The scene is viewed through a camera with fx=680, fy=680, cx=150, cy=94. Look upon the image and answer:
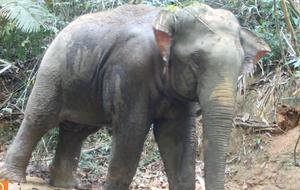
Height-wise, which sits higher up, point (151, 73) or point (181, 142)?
point (151, 73)

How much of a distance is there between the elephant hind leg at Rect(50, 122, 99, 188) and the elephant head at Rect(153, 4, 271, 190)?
6.26ft

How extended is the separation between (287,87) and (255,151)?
903 mm

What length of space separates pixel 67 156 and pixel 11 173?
2.68 feet

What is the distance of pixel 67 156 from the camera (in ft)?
23.9

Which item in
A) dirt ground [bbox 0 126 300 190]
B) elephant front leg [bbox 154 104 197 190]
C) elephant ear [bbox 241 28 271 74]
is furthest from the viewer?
dirt ground [bbox 0 126 300 190]

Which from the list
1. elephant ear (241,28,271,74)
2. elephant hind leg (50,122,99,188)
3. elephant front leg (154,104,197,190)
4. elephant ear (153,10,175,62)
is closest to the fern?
elephant hind leg (50,122,99,188)

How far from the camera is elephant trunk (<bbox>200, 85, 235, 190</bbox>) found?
5.09m

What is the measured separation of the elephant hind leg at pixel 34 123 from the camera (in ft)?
21.1

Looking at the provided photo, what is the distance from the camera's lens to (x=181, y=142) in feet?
20.4

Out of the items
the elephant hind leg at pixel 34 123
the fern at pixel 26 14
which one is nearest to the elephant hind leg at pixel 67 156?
the elephant hind leg at pixel 34 123

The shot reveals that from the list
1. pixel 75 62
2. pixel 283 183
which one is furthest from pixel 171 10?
→ pixel 283 183

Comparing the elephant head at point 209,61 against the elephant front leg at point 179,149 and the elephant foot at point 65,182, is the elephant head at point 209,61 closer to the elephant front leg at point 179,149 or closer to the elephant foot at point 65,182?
the elephant front leg at point 179,149

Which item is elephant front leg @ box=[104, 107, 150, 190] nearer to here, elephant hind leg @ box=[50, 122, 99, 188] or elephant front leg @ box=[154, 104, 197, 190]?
elephant front leg @ box=[154, 104, 197, 190]

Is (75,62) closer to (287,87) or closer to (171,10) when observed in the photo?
(171,10)
